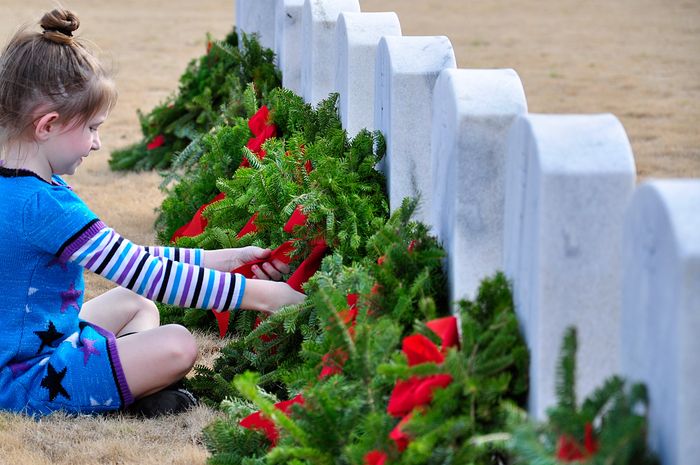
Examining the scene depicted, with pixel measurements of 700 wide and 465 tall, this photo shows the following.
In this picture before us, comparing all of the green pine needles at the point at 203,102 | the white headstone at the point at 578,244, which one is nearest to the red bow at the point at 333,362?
the white headstone at the point at 578,244

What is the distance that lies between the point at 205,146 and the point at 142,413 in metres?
2.47

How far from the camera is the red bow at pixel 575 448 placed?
1.75m

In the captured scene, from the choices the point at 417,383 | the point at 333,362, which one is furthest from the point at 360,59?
the point at 417,383

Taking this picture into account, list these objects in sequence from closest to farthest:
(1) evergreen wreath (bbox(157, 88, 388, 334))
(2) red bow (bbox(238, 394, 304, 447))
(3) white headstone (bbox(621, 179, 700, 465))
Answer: (3) white headstone (bbox(621, 179, 700, 465))
(2) red bow (bbox(238, 394, 304, 447))
(1) evergreen wreath (bbox(157, 88, 388, 334))

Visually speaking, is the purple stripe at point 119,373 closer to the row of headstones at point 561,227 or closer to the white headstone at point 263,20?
the row of headstones at point 561,227

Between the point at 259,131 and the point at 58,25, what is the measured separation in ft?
5.00

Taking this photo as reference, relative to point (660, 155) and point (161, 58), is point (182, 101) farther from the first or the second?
point (161, 58)

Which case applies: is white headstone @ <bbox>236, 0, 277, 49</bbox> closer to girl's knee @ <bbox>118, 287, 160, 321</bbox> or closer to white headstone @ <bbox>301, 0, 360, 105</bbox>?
white headstone @ <bbox>301, 0, 360, 105</bbox>

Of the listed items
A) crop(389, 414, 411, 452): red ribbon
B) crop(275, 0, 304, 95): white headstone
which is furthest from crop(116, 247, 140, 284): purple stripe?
crop(275, 0, 304, 95): white headstone

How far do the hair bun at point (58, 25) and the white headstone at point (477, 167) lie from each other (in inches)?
50.5

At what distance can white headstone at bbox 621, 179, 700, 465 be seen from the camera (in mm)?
1644

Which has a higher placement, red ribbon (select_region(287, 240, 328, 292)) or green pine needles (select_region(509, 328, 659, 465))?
red ribbon (select_region(287, 240, 328, 292))

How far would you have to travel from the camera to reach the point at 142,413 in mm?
3268

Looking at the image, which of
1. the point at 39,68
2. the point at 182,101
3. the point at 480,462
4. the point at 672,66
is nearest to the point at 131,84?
the point at 182,101
